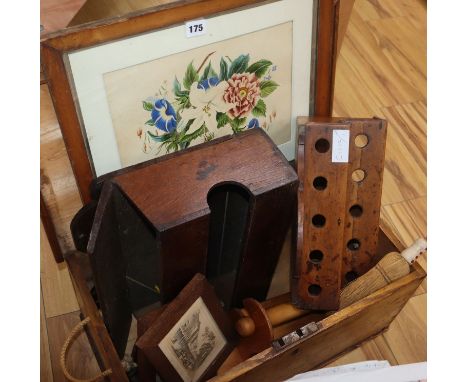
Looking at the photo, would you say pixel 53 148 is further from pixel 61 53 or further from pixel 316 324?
pixel 316 324

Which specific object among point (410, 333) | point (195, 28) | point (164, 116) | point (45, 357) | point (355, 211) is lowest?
point (410, 333)

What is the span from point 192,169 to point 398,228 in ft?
2.29

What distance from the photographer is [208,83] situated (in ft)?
3.67

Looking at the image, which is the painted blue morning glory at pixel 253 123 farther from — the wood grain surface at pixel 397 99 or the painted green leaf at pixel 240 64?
the wood grain surface at pixel 397 99

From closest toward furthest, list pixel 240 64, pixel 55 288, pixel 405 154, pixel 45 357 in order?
pixel 240 64
pixel 45 357
pixel 55 288
pixel 405 154

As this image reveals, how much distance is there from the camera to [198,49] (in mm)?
1064

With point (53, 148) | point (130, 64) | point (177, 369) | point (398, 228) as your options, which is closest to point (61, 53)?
point (130, 64)

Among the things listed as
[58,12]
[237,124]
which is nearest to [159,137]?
[237,124]

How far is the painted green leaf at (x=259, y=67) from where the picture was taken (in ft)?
3.74

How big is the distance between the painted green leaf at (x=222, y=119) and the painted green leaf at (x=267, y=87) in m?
0.08

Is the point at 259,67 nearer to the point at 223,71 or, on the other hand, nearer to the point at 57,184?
the point at 223,71

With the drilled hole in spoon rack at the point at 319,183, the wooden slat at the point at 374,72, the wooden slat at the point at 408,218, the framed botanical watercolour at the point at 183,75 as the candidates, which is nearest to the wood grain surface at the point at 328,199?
the drilled hole in spoon rack at the point at 319,183

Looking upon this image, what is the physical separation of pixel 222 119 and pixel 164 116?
0.38ft

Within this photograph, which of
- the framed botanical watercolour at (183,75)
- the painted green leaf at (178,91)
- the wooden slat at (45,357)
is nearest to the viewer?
the framed botanical watercolour at (183,75)
